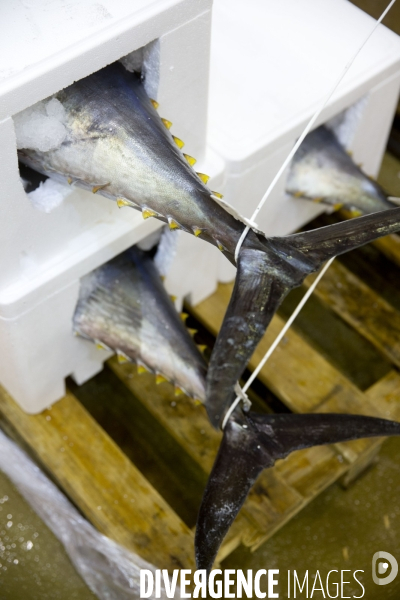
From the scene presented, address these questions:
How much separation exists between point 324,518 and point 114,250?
2.47 feet

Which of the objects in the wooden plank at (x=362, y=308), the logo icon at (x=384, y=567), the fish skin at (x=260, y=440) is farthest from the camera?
the wooden plank at (x=362, y=308)

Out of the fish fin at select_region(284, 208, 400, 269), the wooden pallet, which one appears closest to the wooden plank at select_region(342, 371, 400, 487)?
the wooden pallet

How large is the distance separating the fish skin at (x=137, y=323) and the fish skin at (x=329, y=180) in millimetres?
432

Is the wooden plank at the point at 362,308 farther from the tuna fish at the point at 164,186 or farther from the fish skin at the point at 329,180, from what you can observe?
the tuna fish at the point at 164,186

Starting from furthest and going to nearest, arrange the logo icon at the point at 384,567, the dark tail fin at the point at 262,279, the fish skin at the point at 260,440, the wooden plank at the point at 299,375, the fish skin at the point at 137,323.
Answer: the wooden plank at the point at 299,375 → the logo icon at the point at 384,567 → the fish skin at the point at 137,323 → the fish skin at the point at 260,440 → the dark tail fin at the point at 262,279

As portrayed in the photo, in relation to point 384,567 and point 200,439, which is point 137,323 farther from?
point 384,567

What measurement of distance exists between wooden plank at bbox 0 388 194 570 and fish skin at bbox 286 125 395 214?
695mm

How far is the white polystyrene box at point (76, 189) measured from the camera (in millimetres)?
1146

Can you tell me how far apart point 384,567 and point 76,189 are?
3.27 ft

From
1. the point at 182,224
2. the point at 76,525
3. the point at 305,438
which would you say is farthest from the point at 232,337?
the point at 76,525

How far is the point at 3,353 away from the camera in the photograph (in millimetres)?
1477

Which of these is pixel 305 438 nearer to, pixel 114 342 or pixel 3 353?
pixel 114 342

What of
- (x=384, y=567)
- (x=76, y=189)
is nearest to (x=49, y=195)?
A: (x=76, y=189)

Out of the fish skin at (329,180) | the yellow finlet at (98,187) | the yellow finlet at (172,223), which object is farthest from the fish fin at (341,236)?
the fish skin at (329,180)
